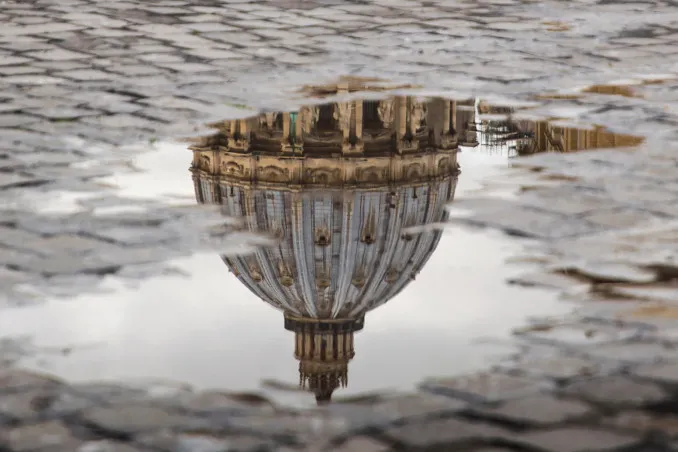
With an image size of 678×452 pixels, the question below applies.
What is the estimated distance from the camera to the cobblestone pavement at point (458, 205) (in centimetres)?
355

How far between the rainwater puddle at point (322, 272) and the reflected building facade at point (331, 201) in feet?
0.04

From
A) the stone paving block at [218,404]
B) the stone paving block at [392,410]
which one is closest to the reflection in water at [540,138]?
the stone paving block at [392,410]

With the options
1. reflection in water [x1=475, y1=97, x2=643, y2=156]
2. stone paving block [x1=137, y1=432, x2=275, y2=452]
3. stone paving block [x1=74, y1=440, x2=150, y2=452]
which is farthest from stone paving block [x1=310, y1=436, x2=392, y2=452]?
reflection in water [x1=475, y1=97, x2=643, y2=156]

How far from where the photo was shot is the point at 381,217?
6.08m

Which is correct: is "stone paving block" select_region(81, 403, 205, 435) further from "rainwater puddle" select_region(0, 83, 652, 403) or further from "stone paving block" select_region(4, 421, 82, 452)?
"rainwater puddle" select_region(0, 83, 652, 403)

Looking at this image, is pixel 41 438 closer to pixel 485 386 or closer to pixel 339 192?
pixel 485 386

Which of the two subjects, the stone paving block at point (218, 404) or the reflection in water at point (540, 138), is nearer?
the stone paving block at point (218, 404)

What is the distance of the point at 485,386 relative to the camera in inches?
151

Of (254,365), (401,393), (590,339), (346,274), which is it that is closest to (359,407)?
(401,393)

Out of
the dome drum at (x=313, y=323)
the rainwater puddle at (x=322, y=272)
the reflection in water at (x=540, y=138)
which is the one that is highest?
the reflection in water at (x=540, y=138)

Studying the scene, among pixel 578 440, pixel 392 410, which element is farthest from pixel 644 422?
pixel 392 410

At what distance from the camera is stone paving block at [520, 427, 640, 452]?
3.38 metres

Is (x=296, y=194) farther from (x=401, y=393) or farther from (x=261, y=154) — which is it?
(x=401, y=393)

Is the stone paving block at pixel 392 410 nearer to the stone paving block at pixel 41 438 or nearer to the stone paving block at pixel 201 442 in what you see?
the stone paving block at pixel 201 442
